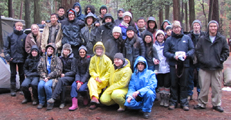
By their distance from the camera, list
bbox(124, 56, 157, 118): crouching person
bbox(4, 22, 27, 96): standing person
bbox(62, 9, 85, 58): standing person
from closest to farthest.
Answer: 1. bbox(124, 56, 157, 118): crouching person
2. bbox(62, 9, 85, 58): standing person
3. bbox(4, 22, 27, 96): standing person

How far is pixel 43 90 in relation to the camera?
5.08 meters

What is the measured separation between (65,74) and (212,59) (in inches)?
156

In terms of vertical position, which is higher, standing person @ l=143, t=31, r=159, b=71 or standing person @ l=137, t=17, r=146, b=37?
standing person @ l=137, t=17, r=146, b=37

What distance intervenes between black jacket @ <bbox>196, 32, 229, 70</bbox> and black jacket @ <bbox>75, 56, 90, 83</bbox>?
3.13 meters

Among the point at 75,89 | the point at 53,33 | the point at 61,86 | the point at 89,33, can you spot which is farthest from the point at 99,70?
the point at 53,33

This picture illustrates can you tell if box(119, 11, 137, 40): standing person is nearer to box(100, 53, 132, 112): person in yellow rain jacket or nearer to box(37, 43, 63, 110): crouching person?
box(100, 53, 132, 112): person in yellow rain jacket

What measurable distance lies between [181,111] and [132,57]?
190cm

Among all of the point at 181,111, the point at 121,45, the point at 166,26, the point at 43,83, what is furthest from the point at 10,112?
the point at 166,26

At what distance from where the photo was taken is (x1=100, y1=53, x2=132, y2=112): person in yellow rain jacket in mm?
4578

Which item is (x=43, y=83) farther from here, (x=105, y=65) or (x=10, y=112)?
(x=105, y=65)

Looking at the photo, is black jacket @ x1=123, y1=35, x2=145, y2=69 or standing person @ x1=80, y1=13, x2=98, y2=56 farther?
standing person @ x1=80, y1=13, x2=98, y2=56

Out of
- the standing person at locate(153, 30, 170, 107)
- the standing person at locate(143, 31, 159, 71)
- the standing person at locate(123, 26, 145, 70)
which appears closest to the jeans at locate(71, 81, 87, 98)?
the standing person at locate(123, 26, 145, 70)

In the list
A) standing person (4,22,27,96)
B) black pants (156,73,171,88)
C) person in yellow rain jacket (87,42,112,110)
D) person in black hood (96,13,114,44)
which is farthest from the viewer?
standing person (4,22,27,96)

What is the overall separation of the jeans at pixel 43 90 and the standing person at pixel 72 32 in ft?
4.20
